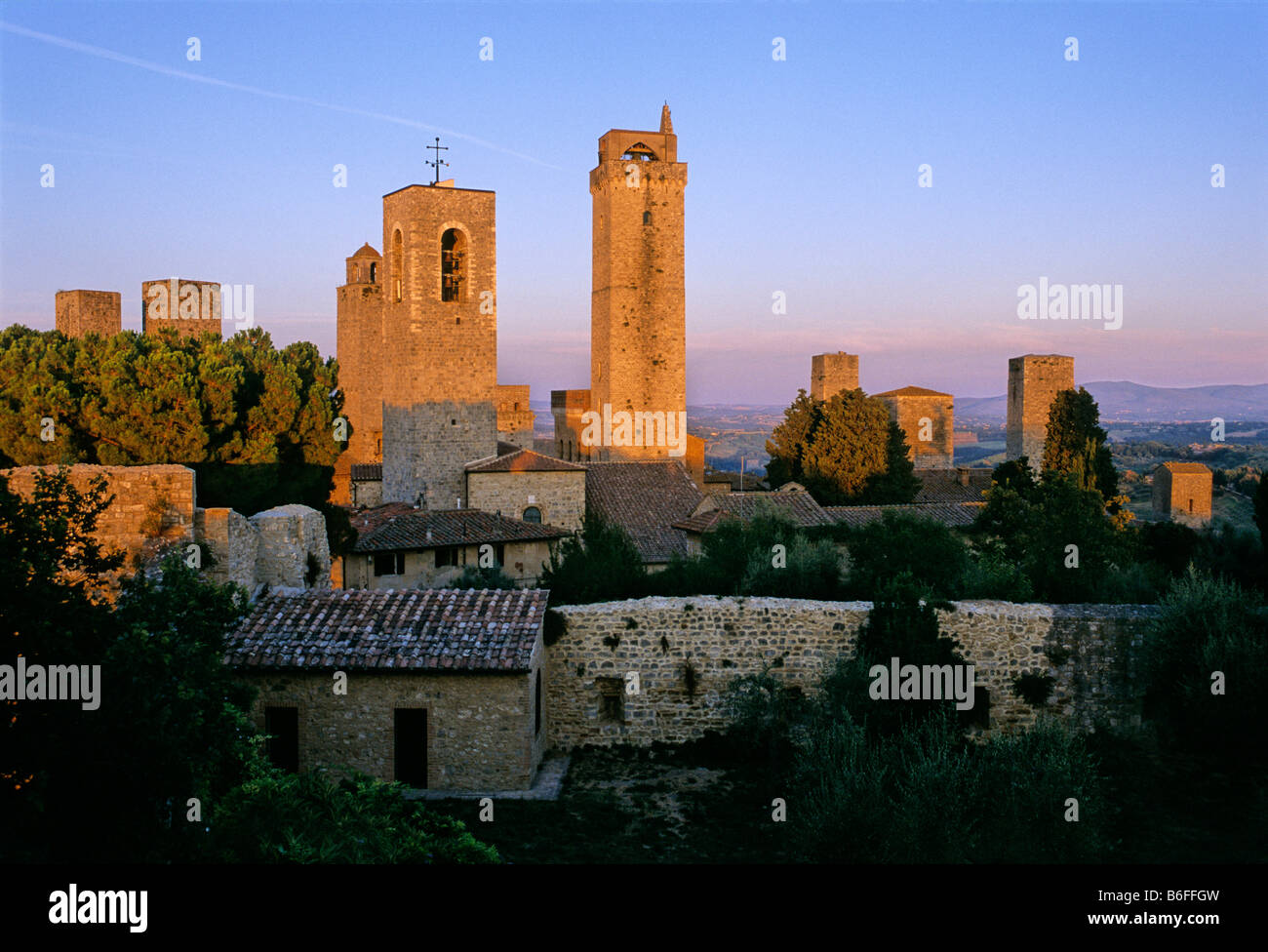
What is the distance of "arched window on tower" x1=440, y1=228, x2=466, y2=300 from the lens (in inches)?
1137

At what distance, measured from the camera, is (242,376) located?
74.7 ft

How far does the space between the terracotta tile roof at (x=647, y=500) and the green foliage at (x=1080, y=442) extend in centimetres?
1245

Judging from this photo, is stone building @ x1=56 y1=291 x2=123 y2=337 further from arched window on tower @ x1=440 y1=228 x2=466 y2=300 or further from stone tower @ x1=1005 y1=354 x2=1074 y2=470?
stone tower @ x1=1005 y1=354 x2=1074 y2=470

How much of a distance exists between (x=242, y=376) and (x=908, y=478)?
23.2 m

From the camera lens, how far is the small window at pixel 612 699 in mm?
13398

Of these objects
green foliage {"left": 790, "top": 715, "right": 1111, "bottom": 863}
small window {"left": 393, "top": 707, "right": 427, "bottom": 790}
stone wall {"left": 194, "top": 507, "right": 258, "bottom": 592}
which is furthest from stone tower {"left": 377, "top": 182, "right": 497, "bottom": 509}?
green foliage {"left": 790, "top": 715, "right": 1111, "bottom": 863}

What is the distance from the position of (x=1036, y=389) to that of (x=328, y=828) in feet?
148

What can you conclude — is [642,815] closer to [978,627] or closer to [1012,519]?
[978,627]

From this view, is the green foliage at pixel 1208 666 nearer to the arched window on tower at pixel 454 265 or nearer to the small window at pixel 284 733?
the small window at pixel 284 733

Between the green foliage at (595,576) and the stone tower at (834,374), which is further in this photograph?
the stone tower at (834,374)

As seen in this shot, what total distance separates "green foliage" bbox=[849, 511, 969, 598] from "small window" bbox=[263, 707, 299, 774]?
8.15m

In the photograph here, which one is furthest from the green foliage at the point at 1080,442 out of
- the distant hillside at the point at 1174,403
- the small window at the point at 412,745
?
the distant hillside at the point at 1174,403

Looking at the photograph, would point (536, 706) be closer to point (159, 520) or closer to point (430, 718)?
point (430, 718)
